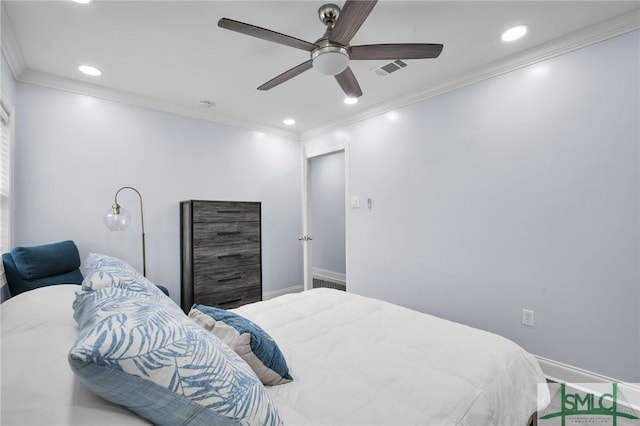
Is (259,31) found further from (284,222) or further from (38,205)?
(284,222)

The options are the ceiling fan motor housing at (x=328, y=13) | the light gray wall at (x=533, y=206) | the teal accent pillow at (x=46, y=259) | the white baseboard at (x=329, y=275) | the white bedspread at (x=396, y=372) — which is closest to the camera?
the white bedspread at (x=396, y=372)

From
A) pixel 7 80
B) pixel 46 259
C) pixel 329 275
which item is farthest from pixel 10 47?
pixel 329 275

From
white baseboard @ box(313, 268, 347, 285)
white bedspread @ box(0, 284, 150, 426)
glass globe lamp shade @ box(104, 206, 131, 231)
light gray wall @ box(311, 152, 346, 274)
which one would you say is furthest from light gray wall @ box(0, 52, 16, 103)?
white baseboard @ box(313, 268, 347, 285)

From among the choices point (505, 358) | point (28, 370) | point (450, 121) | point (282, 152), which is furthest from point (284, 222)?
point (28, 370)

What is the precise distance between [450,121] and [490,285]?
5.25 feet

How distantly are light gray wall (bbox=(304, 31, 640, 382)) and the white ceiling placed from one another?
20cm

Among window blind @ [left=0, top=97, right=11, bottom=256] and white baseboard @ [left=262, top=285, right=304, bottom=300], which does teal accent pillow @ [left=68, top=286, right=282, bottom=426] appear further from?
white baseboard @ [left=262, top=285, right=304, bottom=300]

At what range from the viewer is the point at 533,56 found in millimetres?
2410

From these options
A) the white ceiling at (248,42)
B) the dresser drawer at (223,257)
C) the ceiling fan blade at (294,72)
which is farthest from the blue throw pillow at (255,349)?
the dresser drawer at (223,257)

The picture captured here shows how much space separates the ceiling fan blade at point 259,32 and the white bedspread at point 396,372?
1.68 meters

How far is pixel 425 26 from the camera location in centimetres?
211

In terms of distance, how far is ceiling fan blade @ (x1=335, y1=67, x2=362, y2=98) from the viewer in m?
2.11

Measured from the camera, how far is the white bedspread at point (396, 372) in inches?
42.5

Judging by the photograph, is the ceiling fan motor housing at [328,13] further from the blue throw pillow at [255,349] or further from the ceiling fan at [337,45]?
the blue throw pillow at [255,349]
